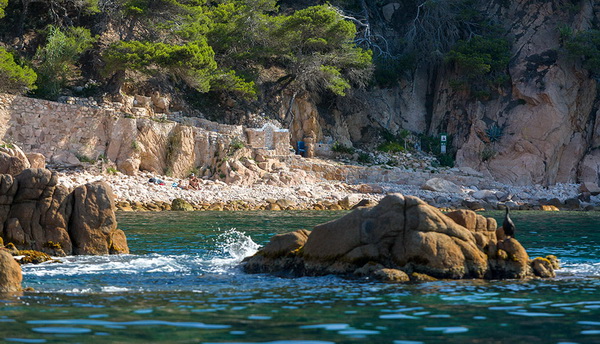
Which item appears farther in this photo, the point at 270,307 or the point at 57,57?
the point at 57,57

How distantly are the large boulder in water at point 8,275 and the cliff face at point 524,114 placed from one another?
37.2 meters

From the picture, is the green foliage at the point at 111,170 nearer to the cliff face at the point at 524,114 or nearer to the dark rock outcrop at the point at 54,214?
the cliff face at the point at 524,114

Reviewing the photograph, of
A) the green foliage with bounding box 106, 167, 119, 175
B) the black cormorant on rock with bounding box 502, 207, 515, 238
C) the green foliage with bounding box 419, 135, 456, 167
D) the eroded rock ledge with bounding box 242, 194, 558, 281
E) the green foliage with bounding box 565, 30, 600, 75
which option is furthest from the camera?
the green foliage with bounding box 419, 135, 456, 167

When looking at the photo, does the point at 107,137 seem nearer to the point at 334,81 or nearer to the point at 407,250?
the point at 334,81

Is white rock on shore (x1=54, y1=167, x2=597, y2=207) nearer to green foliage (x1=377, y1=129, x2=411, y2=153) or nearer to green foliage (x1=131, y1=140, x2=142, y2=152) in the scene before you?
green foliage (x1=131, y1=140, x2=142, y2=152)

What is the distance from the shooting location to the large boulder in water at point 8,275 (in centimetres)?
930

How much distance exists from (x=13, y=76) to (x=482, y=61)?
2995cm

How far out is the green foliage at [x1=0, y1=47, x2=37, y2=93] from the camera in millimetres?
32969

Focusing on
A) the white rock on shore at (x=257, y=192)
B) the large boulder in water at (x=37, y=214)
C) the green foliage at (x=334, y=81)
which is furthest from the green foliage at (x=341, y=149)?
the large boulder in water at (x=37, y=214)

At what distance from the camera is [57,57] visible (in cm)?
3666

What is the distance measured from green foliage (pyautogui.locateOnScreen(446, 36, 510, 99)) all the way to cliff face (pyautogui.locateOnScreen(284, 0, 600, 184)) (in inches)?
36.6

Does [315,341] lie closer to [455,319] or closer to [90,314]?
[455,319]

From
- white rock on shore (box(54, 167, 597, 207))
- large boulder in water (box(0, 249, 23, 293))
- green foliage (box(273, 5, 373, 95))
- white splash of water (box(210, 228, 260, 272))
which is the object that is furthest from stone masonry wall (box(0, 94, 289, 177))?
large boulder in water (box(0, 249, 23, 293))

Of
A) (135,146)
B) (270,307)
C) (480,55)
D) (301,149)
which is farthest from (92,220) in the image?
(480,55)
